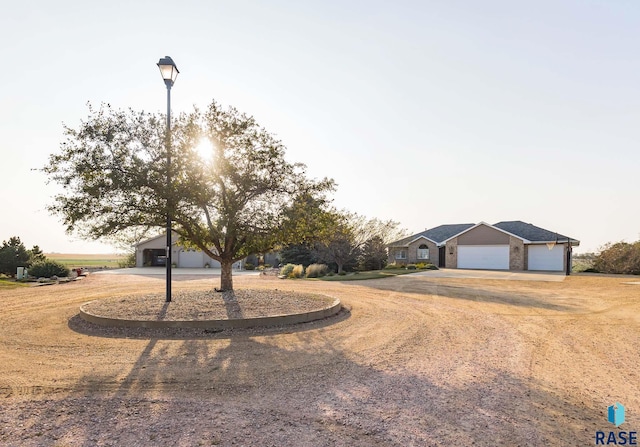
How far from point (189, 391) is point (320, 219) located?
25.0 ft

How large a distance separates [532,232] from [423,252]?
1025 centimetres

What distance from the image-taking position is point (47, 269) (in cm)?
2198

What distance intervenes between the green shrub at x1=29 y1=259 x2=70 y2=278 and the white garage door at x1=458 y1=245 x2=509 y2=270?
32.2m

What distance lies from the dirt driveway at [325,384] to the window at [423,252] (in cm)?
2982

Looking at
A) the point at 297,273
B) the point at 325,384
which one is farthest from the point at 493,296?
the point at 297,273

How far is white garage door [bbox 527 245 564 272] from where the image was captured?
32156 millimetres

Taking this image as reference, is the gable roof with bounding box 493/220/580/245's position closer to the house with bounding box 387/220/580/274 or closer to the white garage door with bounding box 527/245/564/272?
the house with bounding box 387/220/580/274

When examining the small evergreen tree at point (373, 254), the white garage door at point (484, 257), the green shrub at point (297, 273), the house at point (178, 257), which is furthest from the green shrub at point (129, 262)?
the white garage door at point (484, 257)

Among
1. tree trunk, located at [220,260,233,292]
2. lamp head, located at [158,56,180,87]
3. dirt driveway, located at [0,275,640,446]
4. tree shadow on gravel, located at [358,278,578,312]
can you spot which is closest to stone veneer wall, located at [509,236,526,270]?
tree shadow on gravel, located at [358,278,578,312]

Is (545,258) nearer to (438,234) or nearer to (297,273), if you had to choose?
(438,234)

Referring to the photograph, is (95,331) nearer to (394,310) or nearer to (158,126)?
(158,126)

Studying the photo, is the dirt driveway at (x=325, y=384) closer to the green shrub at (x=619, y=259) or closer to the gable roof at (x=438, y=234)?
the green shrub at (x=619, y=259)

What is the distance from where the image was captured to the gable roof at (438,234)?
133 feet

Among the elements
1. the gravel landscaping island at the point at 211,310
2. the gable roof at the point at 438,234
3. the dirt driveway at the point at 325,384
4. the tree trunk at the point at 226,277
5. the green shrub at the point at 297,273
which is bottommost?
the green shrub at the point at 297,273
